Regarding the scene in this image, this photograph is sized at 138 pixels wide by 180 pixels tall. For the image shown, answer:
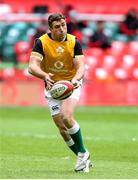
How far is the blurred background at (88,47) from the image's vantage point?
25750 mm

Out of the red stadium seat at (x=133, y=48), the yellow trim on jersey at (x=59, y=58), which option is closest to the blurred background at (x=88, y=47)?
the red stadium seat at (x=133, y=48)

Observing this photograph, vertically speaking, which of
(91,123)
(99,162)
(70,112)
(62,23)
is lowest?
(91,123)

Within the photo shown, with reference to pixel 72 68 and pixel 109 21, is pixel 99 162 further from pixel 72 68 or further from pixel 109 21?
pixel 109 21

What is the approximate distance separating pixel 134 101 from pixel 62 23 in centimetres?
1428

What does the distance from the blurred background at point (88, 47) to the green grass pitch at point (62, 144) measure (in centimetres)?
52

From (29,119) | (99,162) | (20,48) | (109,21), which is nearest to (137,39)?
(109,21)

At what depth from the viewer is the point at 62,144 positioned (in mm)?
16250

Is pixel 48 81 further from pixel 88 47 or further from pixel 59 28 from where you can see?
pixel 88 47

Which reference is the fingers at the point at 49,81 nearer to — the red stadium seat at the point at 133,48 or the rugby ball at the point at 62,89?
the rugby ball at the point at 62,89

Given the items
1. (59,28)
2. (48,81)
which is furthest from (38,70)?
(59,28)

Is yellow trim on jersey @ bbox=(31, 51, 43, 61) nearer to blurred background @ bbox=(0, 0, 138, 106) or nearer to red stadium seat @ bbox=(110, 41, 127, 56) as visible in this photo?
blurred background @ bbox=(0, 0, 138, 106)

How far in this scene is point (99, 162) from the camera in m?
13.0

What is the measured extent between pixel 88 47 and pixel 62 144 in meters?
13.2

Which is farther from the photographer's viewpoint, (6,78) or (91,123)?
(6,78)
